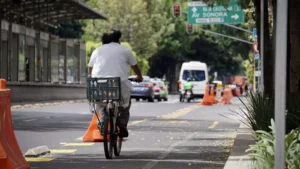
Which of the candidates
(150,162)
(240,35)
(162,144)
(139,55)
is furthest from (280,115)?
(139,55)

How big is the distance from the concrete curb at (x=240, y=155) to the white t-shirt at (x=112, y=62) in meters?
1.80

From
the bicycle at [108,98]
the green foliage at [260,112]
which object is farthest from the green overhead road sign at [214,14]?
the bicycle at [108,98]

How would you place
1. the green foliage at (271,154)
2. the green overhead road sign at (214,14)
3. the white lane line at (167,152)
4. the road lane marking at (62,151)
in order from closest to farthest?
the green foliage at (271,154) → the white lane line at (167,152) → the road lane marking at (62,151) → the green overhead road sign at (214,14)

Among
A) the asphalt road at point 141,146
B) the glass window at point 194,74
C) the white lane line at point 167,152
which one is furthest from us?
the glass window at point 194,74

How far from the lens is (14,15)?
138ft

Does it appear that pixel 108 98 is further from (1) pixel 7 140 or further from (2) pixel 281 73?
(2) pixel 281 73

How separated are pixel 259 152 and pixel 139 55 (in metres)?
70.0

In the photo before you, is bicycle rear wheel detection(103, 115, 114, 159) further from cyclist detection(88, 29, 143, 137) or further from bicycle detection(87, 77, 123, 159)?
cyclist detection(88, 29, 143, 137)

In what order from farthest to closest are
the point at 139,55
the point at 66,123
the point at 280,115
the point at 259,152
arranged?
1. the point at 139,55
2. the point at 66,123
3. the point at 259,152
4. the point at 280,115

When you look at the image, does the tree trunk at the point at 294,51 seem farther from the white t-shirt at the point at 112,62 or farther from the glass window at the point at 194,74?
the glass window at the point at 194,74

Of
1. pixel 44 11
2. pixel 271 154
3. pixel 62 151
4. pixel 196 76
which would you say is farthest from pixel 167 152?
pixel 196 76

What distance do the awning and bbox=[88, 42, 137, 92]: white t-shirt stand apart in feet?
82.2

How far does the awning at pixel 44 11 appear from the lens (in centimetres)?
3903

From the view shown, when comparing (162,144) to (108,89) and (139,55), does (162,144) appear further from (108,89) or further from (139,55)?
(139,55)
